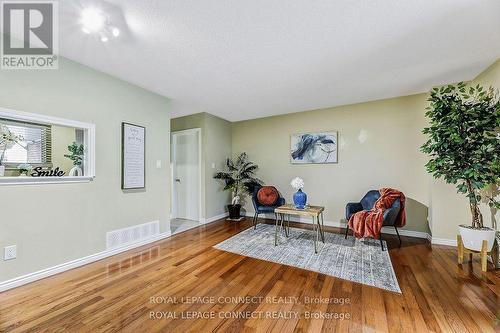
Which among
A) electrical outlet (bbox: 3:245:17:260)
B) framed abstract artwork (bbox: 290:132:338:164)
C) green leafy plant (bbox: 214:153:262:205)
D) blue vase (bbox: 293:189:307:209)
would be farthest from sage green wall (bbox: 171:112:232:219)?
electrical outlet (bbox: 3:245:17:260)

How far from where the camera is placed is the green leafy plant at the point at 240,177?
474cm

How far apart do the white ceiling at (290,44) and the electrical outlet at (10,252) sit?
2.04 metres

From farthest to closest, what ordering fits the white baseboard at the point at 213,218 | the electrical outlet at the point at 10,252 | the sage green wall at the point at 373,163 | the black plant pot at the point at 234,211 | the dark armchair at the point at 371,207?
1. the black plant pot at the point at 234,211
2. the white baseboard at the point at 213,218
3. the sage green wall at the point at 373,163
4. the dark armchair at the point at 371,207
5. the electrical outlet at the point at 10,252

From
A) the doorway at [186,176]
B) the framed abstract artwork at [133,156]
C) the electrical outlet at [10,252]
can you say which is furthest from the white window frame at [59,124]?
the doorway at [186,176]

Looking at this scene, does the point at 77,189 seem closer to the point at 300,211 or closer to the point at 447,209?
the point at 300,211

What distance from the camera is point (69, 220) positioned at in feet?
7.67

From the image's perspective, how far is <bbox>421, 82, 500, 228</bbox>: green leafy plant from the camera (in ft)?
7.64

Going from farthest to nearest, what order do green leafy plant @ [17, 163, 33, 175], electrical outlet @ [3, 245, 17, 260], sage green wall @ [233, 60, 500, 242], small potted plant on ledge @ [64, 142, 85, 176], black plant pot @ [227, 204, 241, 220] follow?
black plant pot @ [227, 204, 241, 220]
sage green wall @ [233, 60, 500, 242]
small potted plant on ledge @ [64, 142, 85, 176]
green leafy plant @ [17, 163, 33, 175]
electrical outlet @ [3, 245, 17, 260]

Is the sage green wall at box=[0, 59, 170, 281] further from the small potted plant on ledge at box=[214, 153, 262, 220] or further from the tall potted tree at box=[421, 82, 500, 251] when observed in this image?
the tall potted tree at box=[421, 82, 500, 251]

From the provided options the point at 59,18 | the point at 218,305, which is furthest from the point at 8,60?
the point at 218,305

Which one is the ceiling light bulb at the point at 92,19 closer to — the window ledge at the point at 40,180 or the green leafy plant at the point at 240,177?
the window ledge at the point at 40,180

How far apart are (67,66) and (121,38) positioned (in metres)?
0.89

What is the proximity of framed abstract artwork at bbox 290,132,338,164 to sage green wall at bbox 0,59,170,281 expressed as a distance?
277 centimetres

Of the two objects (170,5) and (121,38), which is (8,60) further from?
(170,5)
